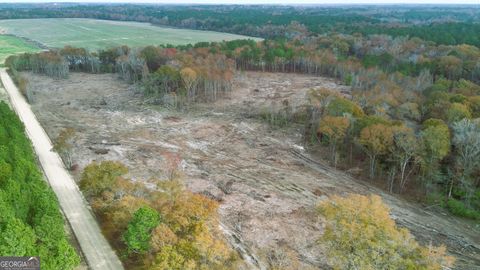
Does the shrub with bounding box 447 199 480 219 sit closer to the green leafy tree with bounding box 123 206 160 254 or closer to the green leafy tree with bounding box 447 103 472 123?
the green leafy tree with bounding box 447 103 472 123

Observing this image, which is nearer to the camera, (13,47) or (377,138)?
(377,138)

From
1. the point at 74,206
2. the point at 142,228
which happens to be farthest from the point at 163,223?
the point at 74,206

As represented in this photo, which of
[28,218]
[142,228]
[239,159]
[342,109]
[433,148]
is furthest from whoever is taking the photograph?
[342,109]

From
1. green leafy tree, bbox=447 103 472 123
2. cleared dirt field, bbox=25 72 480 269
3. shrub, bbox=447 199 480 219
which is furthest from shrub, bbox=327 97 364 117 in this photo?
shrub, bbox=447 199 480 219

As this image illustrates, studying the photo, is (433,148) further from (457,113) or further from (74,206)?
(74,206)

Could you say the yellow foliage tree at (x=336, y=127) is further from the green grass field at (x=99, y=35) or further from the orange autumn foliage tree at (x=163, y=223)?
the green grass field at (x=99, y=35)

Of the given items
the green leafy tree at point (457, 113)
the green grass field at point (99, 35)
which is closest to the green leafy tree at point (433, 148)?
the green leafy tree at point (457, 113)
